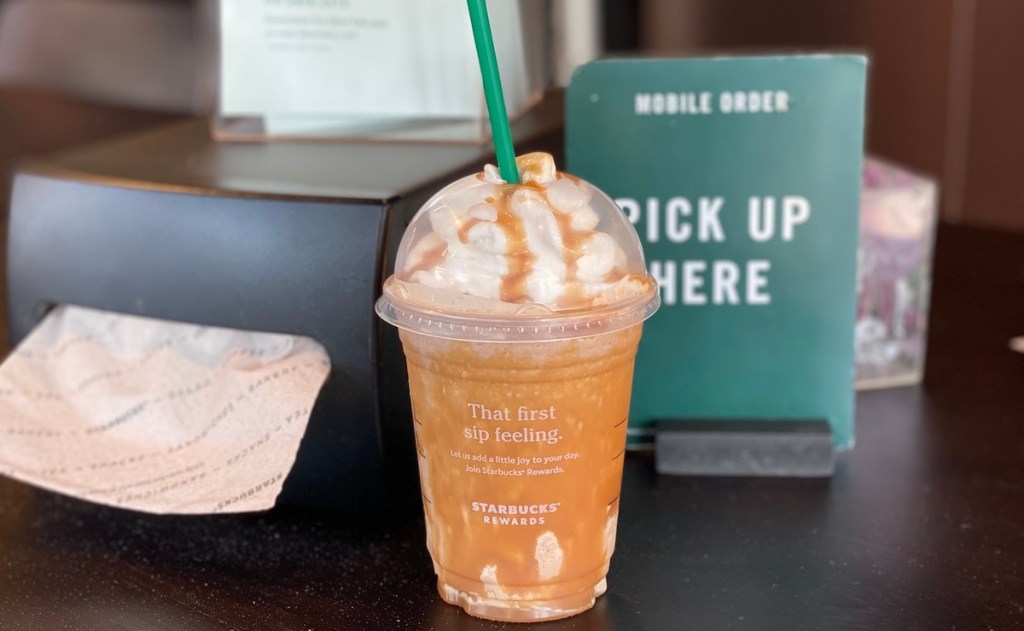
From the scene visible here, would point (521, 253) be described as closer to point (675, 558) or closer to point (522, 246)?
point (522, 246)

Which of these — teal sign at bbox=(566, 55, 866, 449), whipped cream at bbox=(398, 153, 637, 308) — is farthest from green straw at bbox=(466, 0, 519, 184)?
teal sign at bbox=(566, 55, 866, 449)

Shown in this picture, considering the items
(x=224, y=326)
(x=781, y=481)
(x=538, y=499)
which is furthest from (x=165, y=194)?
(x=781, y=481)

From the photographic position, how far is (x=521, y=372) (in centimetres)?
66

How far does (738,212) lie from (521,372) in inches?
13.6

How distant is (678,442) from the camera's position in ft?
3.02

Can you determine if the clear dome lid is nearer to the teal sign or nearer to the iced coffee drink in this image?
the iced coffee drink

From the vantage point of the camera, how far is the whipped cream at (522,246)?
0.66 meters

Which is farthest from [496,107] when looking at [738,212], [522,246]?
[738,212]

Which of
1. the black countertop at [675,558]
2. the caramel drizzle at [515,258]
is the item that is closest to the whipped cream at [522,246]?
the caramel drizzle at [515,258]

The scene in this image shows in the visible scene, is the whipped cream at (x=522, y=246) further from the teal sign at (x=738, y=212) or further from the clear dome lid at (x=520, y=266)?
the teal sign at (x=738, y=212)

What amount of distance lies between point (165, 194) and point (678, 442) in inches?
17.6

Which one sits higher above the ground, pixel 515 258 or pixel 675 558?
pixel 515 258

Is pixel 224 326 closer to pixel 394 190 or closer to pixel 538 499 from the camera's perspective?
pixel 394 190

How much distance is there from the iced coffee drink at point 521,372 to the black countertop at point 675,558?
0.04 metres
